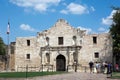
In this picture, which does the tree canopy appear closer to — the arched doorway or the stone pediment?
the stone pediment

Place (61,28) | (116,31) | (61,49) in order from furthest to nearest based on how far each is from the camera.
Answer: (61,28), (61,49), (116,31)

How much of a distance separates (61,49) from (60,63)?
8.02ft

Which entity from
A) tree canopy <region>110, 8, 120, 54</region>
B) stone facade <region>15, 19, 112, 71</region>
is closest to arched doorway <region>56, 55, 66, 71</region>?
stone facade <region>15, 19, 112, 71</region>

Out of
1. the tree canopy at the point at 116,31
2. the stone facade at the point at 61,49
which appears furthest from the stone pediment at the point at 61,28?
the tree canopy at the point at 116,31

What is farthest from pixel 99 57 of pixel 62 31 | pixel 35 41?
pixel 35 41

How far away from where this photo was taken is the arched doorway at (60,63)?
5386 centimetres

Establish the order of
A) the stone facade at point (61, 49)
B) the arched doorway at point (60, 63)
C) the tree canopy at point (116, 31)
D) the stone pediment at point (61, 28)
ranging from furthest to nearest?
the arched doorway at point (60, 63), the stone pediment at point (61, 28), the stone facade at point (61, 49), the tree canopy at point (116, 31)

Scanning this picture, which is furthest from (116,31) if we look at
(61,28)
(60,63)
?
(60,63)

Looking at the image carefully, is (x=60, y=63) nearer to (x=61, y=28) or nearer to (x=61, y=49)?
(x=61, y=49)

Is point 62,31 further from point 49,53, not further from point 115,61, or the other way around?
point 115,61

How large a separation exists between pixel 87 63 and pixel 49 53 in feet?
21.6

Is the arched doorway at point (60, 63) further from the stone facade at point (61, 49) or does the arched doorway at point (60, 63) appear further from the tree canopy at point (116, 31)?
the tree canopy at point (116, 31)

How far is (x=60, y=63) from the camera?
178ft

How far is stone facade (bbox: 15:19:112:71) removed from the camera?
5159 cm
